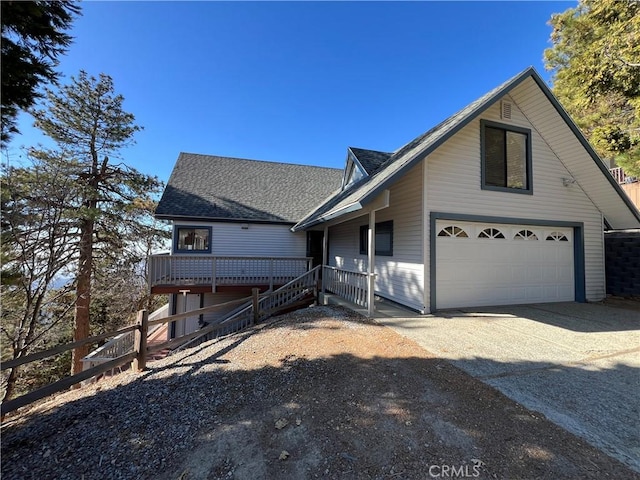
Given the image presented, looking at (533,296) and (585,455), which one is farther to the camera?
(533,296)

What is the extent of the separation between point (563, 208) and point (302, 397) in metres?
9.81

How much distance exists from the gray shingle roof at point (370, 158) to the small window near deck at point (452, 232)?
10.9 ft

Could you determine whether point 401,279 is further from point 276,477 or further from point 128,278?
point 128,278

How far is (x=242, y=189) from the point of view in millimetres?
13930

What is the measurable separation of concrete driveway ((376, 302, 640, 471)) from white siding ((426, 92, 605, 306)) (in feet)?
7.36

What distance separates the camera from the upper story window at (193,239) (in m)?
11.5

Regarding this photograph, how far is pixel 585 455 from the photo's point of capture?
7.23ft

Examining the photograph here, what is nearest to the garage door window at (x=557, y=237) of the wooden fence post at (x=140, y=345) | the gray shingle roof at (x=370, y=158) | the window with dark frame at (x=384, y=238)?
the window with dark frame at (x=384, y=238)

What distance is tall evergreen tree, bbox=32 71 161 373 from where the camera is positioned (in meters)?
11.0

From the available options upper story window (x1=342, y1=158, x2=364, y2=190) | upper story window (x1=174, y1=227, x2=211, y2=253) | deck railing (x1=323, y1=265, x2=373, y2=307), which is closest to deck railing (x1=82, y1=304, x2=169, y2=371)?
upper story window (x1=174, y1=227, x2=211, y2=253)

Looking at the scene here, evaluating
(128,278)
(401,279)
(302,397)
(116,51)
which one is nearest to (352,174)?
(401,279)

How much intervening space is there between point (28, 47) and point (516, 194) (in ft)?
34.5

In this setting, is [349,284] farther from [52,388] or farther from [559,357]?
[52,388]
